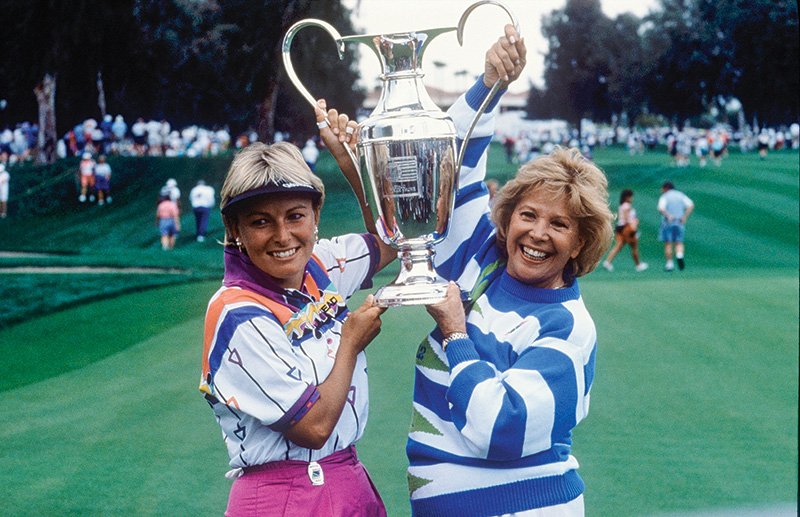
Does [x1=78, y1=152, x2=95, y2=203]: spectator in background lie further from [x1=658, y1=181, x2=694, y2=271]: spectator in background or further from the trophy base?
the trophy base

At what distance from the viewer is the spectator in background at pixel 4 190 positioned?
15.1 metres

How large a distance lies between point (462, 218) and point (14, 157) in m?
15.9

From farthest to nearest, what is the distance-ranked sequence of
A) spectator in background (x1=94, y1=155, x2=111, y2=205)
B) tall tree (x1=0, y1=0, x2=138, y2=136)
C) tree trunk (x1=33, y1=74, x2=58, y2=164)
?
spectator in background (x1=94, y1=155, x2=111, y2=205) < tree trunk (x1=33, y1=74, x2=58, y2=164) < tall tree (x1=0, y1=0, x2=138, y2=136)

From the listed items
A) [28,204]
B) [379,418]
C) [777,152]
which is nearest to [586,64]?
[777,152]

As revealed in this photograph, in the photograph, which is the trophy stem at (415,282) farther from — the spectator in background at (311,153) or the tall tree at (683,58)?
the tall tree at (683,58)

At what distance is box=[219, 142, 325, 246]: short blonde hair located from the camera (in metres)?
1.69

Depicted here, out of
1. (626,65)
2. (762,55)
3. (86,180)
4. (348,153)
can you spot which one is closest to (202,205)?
(86,180)

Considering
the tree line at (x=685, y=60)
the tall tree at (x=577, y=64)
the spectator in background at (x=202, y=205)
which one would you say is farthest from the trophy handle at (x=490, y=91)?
the tall tree at (x=577, y=64)

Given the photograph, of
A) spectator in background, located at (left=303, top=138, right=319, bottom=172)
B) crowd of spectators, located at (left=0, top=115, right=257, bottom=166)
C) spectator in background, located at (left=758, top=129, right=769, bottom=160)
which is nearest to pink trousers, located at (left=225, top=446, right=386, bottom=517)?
spectator in background, located at (left=303, top=138, right=319, bottom=172)

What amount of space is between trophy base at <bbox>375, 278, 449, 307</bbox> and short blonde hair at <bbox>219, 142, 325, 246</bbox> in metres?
0.29

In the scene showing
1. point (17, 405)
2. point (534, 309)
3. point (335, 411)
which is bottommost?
point (17, 405)

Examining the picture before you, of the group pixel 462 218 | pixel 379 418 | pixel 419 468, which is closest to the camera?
pixel 419 468

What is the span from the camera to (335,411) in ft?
5.55

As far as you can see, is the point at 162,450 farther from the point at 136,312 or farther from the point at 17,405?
the point at 136,312
